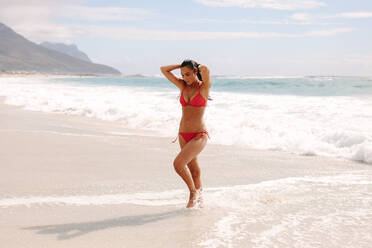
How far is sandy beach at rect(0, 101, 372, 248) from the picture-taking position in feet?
11.5

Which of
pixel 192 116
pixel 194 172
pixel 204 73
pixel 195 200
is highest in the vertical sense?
pixel 204 73

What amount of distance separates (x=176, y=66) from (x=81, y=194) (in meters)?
1.92

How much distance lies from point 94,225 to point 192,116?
1498 mm

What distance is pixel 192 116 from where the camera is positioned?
4238 millimetres

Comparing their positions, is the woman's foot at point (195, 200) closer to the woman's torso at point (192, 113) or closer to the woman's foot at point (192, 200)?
the woman's foot at point (192, 200)

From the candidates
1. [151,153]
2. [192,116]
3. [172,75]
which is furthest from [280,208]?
[151,153]

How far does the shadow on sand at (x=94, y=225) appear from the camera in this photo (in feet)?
11.6

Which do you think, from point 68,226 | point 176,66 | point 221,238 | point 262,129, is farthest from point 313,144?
point 68,226

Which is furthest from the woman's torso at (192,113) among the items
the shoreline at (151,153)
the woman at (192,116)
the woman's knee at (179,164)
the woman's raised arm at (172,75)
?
the shoreline at (151,153)

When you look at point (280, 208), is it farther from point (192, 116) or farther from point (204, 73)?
point (204, 73)

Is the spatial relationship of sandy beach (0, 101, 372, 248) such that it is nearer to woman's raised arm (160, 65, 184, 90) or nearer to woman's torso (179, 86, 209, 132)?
woman's torso (179, 86, 209, 132)

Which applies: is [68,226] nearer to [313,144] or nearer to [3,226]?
[3,226]

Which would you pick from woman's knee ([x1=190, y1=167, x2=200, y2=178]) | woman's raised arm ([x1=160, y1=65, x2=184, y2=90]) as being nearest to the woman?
A: woman's raised arm ([x1=160, y1=65, x2=184, y2=90])

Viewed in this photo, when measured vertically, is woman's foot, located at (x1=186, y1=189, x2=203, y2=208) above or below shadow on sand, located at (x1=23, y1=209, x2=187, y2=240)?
above
